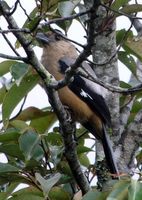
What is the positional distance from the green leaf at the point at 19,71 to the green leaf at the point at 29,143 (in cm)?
35

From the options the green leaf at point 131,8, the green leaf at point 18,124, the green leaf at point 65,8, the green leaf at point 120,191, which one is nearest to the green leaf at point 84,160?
the green leaf at point 18,124

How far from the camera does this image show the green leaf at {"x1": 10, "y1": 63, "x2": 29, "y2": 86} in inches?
111

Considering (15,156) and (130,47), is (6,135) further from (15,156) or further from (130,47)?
(130,47)

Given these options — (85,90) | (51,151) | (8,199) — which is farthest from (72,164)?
(85,90)

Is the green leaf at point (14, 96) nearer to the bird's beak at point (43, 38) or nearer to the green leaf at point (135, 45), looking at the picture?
the green leaf at point (135, 45)

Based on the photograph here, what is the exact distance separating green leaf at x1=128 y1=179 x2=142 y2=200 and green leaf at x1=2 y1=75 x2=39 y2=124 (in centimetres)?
111

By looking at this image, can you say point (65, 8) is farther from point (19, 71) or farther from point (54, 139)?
point (54, 139)

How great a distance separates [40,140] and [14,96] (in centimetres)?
39

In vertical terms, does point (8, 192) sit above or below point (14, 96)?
below

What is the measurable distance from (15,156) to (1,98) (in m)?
0.46

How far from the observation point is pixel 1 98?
3670 millimetres

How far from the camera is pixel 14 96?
11.2 ft

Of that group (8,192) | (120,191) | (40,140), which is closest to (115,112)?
(40,140)

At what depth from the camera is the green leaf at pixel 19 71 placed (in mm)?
2818
